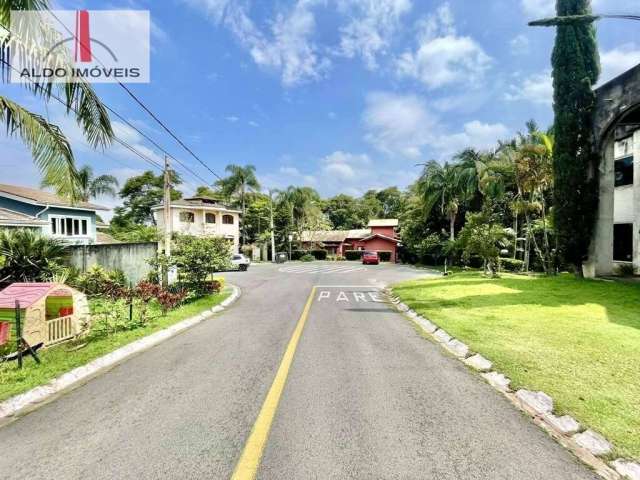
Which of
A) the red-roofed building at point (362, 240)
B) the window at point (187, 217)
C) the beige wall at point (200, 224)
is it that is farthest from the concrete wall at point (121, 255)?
the red-roofed building at point (362, 240)

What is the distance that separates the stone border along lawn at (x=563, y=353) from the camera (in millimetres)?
3387

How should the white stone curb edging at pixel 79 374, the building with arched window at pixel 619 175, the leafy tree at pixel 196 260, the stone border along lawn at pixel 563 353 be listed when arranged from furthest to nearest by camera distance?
the building with arched window at pixel 619 175, the leafy tree at pixel 196 260, the white stone curb edging at pixel 79 374, the stone border along lawn at pixel 563 353

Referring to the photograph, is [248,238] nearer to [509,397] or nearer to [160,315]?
[160,315]

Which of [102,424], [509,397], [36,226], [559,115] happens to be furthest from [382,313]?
[36,226]

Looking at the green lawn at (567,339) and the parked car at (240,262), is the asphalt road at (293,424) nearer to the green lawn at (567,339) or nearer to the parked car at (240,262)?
the green lawn at (567,339)

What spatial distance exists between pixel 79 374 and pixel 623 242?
76.5 ft

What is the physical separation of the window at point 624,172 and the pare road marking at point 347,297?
1449 centimetres

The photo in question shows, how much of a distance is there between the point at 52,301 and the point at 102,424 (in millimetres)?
5750

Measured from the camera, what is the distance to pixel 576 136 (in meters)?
15.6

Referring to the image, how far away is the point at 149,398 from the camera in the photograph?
14.4 ft

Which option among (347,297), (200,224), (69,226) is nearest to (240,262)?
(200,224)

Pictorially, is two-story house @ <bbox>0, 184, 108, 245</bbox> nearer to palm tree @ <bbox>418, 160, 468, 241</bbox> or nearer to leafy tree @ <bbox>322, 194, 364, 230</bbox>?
palm tree @ <bbox>418, 160, 468, 241</bbox>

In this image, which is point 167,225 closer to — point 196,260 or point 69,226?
point 196,260

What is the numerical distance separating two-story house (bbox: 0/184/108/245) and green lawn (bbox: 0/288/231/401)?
14.4 meters
